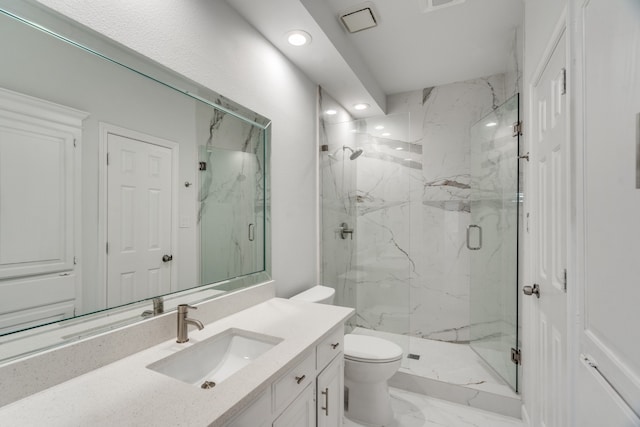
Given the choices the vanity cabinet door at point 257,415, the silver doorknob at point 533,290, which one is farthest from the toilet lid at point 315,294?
the silver doorknob at point 533,290

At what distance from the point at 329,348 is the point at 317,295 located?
756 millimetres

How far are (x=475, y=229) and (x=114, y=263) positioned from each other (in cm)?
272

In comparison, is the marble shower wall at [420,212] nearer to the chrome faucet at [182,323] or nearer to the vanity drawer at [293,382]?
the vanity drawer at [293,382]

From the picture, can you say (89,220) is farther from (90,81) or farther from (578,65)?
(578,65)

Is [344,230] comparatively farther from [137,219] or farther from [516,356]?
[137,219]

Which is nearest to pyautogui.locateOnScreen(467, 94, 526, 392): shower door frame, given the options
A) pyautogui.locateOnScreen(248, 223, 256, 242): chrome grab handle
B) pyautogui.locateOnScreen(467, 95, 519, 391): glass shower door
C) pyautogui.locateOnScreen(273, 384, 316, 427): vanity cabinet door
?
pyautogui.locateOnScreen(467, 95, 519, 391): glass shower door

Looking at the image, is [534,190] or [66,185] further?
[534,190]

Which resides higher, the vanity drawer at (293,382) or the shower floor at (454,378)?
the vanity drawer at (293,382)

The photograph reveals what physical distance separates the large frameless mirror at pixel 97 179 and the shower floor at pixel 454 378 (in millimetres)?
1700

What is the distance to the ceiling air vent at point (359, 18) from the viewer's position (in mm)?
1849

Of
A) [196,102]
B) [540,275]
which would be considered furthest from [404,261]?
[196,102]

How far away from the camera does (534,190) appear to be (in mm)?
1648

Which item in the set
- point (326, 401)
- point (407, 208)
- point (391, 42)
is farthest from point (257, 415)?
point (391, 42)

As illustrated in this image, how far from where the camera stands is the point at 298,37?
1807 millimetres
